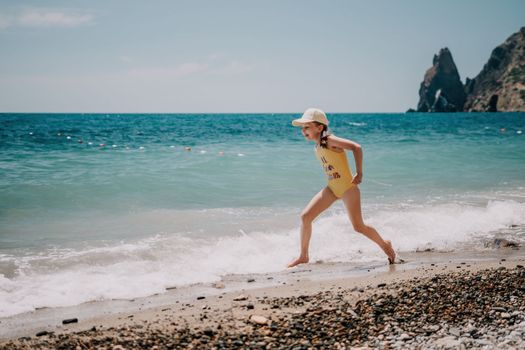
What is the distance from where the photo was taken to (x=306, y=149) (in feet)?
86.8

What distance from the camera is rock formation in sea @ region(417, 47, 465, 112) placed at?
162 meters

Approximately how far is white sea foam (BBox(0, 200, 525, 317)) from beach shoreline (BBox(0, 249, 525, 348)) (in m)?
0.37

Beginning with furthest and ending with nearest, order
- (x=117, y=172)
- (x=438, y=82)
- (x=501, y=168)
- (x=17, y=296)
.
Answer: (x=438, y=82) < (x=501, y=168) < (x=117, y=172) < (x=17, y=296)

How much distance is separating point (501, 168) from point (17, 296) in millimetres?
18667

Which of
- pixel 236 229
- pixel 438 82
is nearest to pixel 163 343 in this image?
pixel 236 229

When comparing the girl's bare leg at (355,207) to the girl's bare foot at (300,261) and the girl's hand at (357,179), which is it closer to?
the girl's hand at (357,179)

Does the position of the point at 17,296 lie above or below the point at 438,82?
below

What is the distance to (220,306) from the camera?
499 cm

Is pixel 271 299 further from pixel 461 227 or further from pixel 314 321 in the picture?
pixel 461 227

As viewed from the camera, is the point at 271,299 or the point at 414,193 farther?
the point at 414,193

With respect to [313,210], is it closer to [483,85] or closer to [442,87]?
[483,85]

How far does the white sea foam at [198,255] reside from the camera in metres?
5.77

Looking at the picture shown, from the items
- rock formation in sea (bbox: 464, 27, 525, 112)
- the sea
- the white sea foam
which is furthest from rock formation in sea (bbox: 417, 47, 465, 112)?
the white sea foam

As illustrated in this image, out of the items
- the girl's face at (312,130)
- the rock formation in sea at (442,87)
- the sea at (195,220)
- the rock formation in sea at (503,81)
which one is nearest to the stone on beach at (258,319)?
the sea at (195,220)
